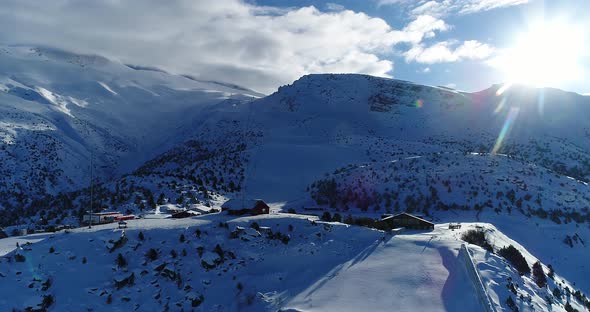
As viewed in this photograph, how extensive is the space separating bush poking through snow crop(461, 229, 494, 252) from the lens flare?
259ft

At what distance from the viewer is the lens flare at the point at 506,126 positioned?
376 ft

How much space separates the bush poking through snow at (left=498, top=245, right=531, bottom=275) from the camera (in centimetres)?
3044

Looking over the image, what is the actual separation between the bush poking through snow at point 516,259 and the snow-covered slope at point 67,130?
77.9 meters

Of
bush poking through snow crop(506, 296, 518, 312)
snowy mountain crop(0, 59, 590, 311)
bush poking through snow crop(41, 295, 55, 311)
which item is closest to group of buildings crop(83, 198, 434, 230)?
snowy mountain crop(0, 59, 590, 311)

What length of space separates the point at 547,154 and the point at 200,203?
3543 inches

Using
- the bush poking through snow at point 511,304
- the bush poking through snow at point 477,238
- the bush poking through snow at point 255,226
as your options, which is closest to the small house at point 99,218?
the bush poking through snow at point 255,226

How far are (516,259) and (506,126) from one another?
112 m

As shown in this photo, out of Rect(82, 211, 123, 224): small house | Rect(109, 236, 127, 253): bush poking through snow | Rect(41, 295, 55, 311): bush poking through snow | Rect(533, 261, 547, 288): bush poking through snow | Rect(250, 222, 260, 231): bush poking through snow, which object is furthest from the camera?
Rect(82, 211, 123, 224): small house

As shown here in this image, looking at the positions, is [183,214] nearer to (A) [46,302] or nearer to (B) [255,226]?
(B) [255,226]

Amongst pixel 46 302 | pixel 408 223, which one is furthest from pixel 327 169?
pixel 46 302

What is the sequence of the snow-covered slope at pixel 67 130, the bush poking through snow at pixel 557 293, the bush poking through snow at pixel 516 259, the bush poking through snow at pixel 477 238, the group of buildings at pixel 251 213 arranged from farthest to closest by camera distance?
the snow-covered slope at pixel 67 130 → the group of buildings at pixel 251 213 → the bush poking through snow at pixel 477 238 → the bush poking through snow at pixel 516 259 → the bush poking through snow at pixel 557 293

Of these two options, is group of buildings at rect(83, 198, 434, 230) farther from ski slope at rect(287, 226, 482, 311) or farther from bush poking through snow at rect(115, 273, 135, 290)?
bush poking through snow at rect(115, 273, 135, 290)

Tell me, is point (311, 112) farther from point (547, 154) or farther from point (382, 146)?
point (547, 154)

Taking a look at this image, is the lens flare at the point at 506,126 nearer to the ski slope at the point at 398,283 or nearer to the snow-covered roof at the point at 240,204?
the snow-covered roof at the point at 240,204
